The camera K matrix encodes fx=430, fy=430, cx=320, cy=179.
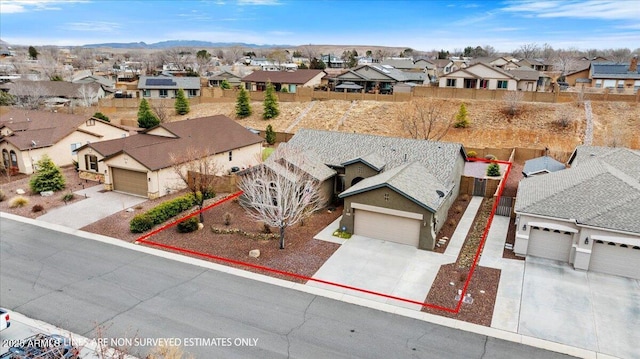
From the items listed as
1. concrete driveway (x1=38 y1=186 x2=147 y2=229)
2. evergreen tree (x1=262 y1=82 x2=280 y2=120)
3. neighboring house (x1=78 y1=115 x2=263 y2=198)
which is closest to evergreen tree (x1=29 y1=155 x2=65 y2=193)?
concrete driveway (x1=38 y1=186 x2=147 y2=229)

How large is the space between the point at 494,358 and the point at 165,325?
1129 centimetres

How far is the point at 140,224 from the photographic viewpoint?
928 inches

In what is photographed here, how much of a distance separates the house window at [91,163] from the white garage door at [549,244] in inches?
1199

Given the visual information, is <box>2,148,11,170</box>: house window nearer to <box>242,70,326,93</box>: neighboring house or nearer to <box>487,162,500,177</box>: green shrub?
<box>487,162,500,177</box>: green shrub

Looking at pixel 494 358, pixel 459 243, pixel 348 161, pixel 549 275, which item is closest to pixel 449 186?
pixel 459 243

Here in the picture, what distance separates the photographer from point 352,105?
57594 mm

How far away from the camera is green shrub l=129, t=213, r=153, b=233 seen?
926 inches

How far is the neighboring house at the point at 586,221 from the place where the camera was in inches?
743

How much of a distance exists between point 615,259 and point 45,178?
3452cm

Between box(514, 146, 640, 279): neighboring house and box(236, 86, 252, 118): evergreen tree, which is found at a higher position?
box(236, 86, 252, 118): evergreen tree

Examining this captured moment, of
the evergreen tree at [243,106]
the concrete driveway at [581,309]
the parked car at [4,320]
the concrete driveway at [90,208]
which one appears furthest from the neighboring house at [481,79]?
the parked car at [4,320]

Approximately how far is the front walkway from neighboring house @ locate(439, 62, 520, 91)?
1574 inches

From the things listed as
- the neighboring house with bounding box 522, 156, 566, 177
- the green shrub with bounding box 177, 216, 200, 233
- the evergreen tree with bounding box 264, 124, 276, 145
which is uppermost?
the neighboring house with bounding box 522, 156, 566, 177

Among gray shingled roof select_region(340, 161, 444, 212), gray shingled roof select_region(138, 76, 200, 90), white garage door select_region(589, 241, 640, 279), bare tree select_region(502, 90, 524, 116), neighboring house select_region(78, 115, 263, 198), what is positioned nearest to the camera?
white garage door select_region(589, 241, 640, 279)
